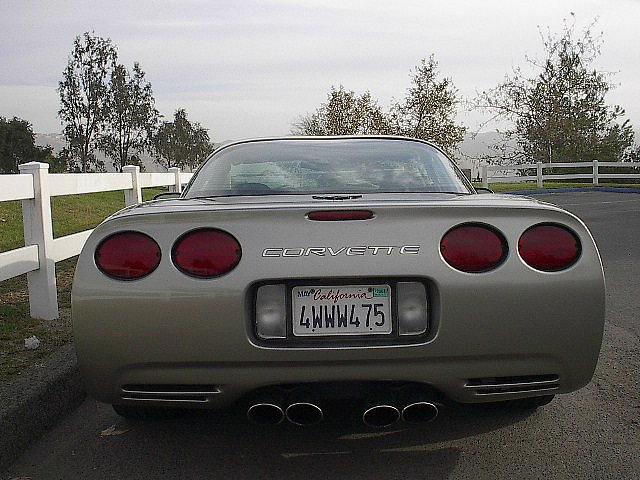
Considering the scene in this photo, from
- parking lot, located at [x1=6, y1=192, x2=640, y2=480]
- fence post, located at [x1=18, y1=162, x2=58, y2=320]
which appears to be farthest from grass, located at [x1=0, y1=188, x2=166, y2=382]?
parking lot, located at [x1=6, y1=192, x2=640, y2=480]

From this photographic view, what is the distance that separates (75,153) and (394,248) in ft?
129

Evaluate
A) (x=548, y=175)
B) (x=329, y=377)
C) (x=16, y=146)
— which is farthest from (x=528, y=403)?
(x=16, y=146)

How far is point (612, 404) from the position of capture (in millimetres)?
3518

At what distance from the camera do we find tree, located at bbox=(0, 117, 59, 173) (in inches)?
1811

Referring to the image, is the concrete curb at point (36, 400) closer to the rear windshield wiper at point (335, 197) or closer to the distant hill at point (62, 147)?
the rear windshield wiper at point (335, 197)

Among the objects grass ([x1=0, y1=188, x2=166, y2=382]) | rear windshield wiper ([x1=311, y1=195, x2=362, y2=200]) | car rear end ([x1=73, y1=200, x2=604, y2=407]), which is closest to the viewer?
car rear end ([x1=73, y1=200, x2=604, y2=407])

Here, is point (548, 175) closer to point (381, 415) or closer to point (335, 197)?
point (335, 197)

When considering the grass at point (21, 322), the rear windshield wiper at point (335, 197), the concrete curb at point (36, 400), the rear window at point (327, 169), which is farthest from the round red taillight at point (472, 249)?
the grass at point (21, 322)

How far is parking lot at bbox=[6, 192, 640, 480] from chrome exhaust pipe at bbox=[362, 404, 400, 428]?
23cm

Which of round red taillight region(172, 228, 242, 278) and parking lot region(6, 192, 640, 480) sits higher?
round red taillight region(172, 228, 242, 278)

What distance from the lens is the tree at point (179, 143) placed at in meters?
47.8

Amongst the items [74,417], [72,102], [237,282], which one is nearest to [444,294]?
[237,282]

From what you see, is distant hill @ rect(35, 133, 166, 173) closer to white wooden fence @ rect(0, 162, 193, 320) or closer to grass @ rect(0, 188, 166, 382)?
grass @ rect(0, 188, 166, 382)

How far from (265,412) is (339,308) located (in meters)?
0.48
